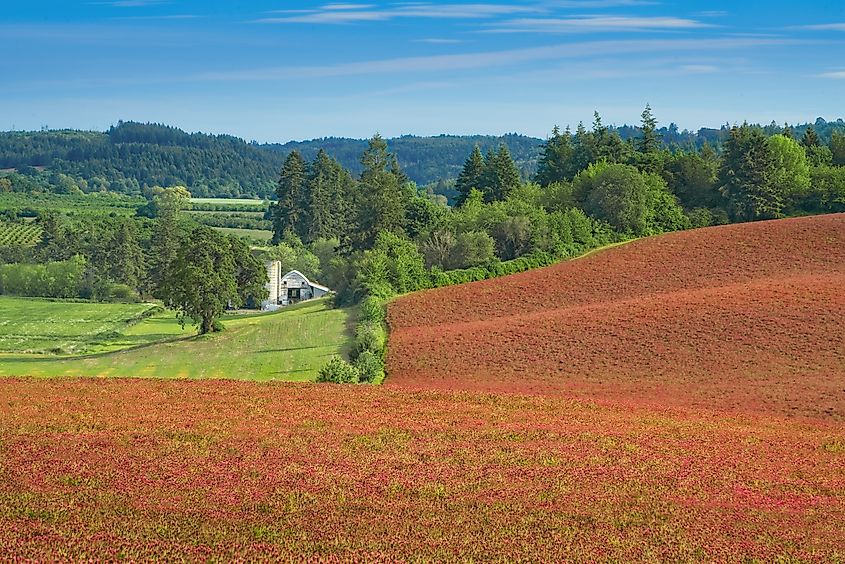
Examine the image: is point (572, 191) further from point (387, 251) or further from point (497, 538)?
point (497, 538)

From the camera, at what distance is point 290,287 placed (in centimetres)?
11331

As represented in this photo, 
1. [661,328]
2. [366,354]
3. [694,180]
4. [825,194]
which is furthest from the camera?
[694,180]

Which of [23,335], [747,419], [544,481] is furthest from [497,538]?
[23,335]

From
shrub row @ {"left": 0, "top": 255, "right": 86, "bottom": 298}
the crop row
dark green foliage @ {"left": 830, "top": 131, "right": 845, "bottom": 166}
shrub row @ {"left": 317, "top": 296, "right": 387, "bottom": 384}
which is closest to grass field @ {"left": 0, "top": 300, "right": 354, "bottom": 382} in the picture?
shrub row @ {"left": 317, "top": 296, "right": 387, "bottom": 384}

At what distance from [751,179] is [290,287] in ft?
172

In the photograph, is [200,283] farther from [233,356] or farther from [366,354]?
→ [366,354]

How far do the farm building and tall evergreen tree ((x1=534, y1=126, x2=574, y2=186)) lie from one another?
29.9 metres

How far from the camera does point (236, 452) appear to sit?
73.3 feet

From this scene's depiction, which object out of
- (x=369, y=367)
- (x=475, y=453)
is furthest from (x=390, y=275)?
(x=475, y=453)

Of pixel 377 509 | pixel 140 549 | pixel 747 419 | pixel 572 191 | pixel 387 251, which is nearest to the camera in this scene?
pixel 140 549

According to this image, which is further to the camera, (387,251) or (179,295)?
(387,251)

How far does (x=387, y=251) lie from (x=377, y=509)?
62.8 m

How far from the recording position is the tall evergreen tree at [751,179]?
93188 mm

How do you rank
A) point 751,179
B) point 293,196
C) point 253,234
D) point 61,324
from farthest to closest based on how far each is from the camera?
point 253,234, point 293,196, point 751,179, point 61,324
